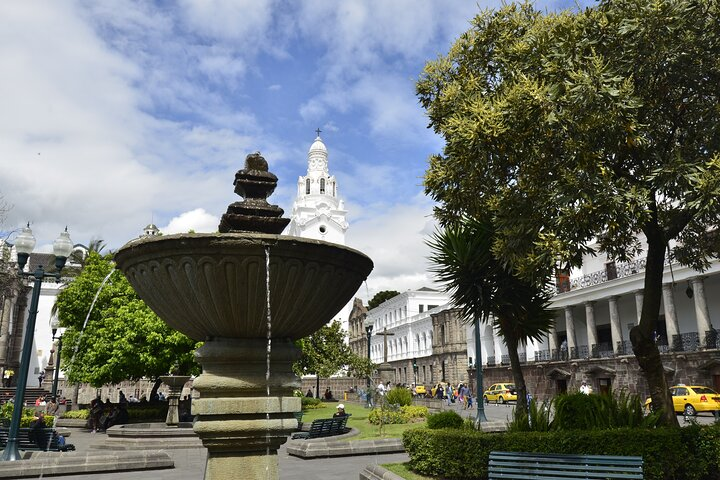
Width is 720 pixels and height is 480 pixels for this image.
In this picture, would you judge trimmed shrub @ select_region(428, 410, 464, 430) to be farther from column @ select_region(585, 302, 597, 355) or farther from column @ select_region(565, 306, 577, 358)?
column @ select_region(565, 306, 577, 358)

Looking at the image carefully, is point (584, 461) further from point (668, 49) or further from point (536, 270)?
point (668, 49)

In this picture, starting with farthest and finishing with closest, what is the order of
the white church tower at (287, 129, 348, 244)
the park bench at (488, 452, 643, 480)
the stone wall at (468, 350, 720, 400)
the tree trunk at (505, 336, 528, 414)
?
the white church tower at (287, 129, 348, 244), the stone wall at (468, 350, 720, 400), the tree trunk at (505, 336, 528, 414), the park bench at (488, 452, 643, 480)

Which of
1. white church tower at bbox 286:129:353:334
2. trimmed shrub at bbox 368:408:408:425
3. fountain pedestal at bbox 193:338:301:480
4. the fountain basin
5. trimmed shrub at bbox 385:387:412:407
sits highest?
white church tower at bbox 286:129:353:334

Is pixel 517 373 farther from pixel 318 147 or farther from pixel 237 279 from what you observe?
pixel 318 147

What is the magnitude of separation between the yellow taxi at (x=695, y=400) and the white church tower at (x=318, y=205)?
58.0 m

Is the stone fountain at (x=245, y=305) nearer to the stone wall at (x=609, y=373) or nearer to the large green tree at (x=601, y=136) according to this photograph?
the large green tree at (x=601, y=136)

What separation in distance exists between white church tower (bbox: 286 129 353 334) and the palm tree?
63955 millimetres

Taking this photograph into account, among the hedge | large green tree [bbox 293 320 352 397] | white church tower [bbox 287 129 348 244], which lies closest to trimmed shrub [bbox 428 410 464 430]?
the hedge

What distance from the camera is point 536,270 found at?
9.20 m

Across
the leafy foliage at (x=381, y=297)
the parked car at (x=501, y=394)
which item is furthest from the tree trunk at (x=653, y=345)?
the leafy foliage at (x=381, y=297)

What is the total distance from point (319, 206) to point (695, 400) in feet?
212

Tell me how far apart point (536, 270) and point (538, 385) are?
30.9 m

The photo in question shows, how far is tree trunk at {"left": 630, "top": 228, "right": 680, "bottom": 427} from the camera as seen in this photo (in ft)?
28.6

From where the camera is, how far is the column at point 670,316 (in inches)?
1076
